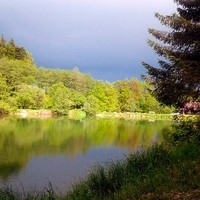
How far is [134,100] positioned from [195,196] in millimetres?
75792

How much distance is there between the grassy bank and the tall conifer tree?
2.02m

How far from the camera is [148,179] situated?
316 inches

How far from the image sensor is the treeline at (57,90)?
218 ft

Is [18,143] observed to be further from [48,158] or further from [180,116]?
[180,116]

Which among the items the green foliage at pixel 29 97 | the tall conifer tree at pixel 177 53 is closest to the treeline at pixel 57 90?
the green foliage at pixel 29 97

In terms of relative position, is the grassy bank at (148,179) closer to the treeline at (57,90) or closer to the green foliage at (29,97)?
the treeline at (57,90)

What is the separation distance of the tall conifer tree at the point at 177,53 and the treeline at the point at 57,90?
4605 centimetres

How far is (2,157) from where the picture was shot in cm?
2078

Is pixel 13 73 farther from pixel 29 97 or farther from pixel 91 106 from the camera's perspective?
pixel 91 106

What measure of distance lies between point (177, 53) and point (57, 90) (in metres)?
57.9

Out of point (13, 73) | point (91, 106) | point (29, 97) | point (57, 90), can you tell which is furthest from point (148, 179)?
point (91, 106)

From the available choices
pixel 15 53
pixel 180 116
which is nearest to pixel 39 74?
pixel 15 53

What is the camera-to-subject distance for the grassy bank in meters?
6.89

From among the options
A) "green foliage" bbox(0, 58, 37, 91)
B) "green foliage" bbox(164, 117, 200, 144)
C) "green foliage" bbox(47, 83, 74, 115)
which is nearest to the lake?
"green foliage" bbox(164, 117, 200, 144)
